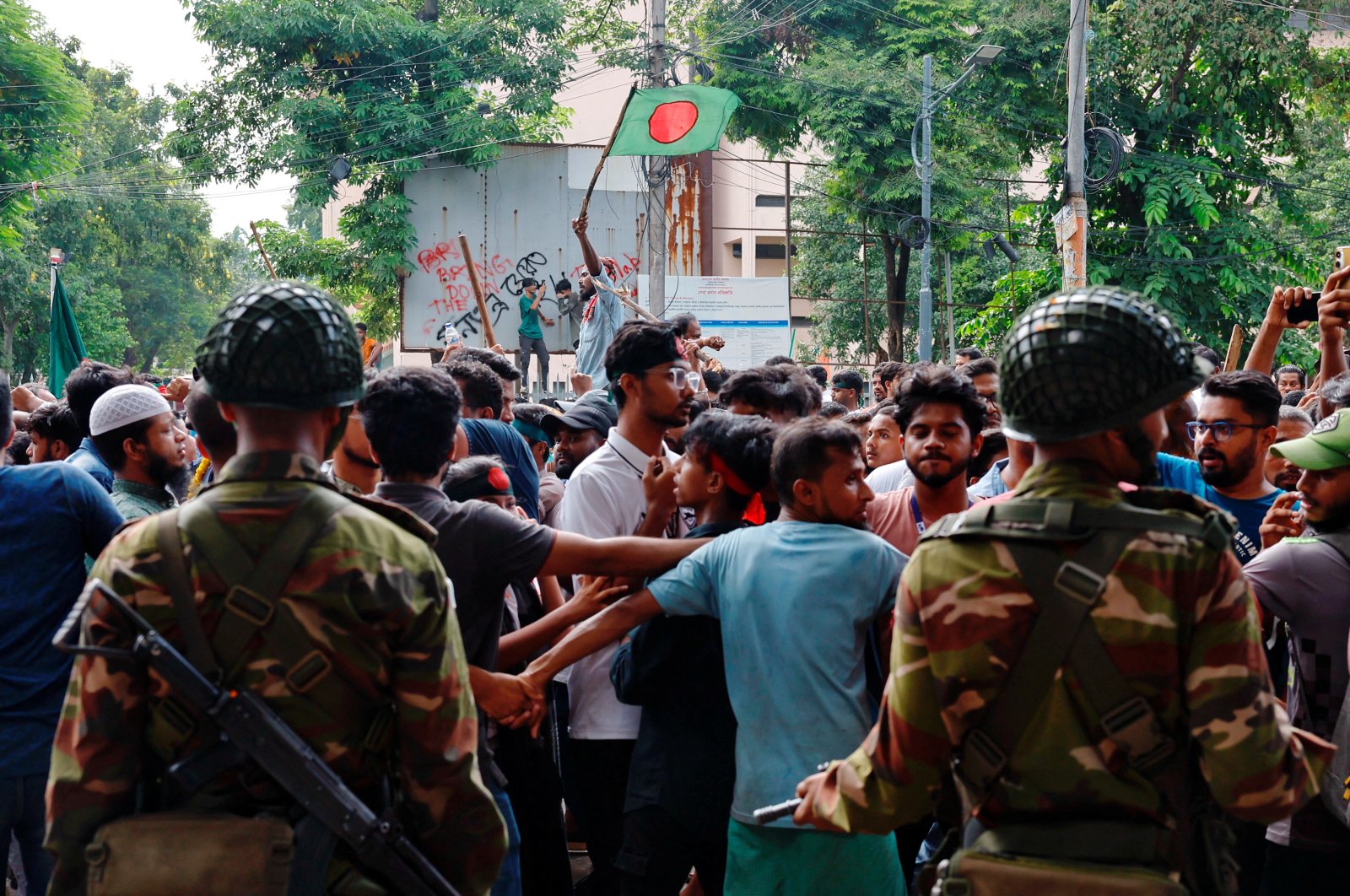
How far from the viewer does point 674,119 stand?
52.6 feet

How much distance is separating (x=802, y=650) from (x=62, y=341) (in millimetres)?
9970

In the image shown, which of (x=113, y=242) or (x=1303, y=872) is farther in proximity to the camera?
(x=113, y=242)

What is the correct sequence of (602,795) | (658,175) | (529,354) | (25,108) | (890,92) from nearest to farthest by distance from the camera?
1. (602,795)
2. (658,175)
3. (529,354)
4. (890,92)
5. (25,108)

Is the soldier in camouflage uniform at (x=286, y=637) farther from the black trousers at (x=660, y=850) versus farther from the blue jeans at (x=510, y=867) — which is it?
the black trousers at (x=660, y=850)

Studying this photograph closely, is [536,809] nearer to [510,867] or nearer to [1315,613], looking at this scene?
[510,867]

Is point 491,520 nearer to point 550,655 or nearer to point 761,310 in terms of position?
point 550,655

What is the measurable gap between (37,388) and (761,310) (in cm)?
1125

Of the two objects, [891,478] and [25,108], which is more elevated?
[25,108]

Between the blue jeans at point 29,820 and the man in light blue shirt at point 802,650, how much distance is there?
1617mm

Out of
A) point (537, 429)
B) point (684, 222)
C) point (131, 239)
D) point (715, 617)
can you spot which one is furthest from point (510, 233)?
point (131, 239)

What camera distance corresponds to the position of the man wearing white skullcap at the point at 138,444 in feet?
13.3

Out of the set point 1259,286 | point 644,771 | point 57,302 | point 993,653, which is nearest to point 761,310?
point 1259,286

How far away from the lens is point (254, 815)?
2162 mm

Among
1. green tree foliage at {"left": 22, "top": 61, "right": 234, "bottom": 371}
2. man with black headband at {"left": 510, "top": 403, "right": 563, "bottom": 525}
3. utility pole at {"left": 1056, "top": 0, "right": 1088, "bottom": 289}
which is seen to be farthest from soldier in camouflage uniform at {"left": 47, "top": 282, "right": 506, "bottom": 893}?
green tree foliage at {"left": 22, "top": 61, "right": 234, "bottom": 371}
